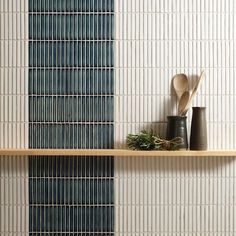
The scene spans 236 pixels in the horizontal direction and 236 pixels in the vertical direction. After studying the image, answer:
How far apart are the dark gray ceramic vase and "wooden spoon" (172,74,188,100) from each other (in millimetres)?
101

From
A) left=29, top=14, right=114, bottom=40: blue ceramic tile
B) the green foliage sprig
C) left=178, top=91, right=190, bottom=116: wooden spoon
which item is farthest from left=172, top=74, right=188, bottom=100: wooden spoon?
left=29, top=14, right=114, bottom=40: blue ceramic tile

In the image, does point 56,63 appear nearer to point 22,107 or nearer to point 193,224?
point 22,107

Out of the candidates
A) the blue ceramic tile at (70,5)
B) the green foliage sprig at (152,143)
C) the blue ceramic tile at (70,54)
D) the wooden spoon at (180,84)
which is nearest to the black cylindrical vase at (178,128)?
the green foliage sprig at (152,143)

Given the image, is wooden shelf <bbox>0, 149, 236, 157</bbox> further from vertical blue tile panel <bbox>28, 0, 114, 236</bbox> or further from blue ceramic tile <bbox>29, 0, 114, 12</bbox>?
blue ceramic tile <bbox>29, 0, 114, 12</bbox>

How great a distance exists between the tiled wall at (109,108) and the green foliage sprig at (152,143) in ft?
0.30

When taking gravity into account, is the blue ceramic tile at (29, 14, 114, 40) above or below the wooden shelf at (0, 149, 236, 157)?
above

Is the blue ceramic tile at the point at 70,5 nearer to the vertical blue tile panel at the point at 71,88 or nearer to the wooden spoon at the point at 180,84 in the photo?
the vertical blue tile panel at the point at 71,88

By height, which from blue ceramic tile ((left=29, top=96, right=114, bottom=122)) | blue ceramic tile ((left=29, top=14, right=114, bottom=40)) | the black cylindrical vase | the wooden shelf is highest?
blue ceramic tile ((left=29, top=14, right=114, bottom=40))

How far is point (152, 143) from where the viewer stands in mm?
1413

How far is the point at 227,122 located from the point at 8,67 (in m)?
1.01

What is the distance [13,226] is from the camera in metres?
1.52

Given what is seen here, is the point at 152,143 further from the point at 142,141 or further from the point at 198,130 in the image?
the point at 198,130

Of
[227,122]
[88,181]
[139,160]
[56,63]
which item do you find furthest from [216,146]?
[56,63]

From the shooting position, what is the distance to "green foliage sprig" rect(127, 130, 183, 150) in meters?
1.41
